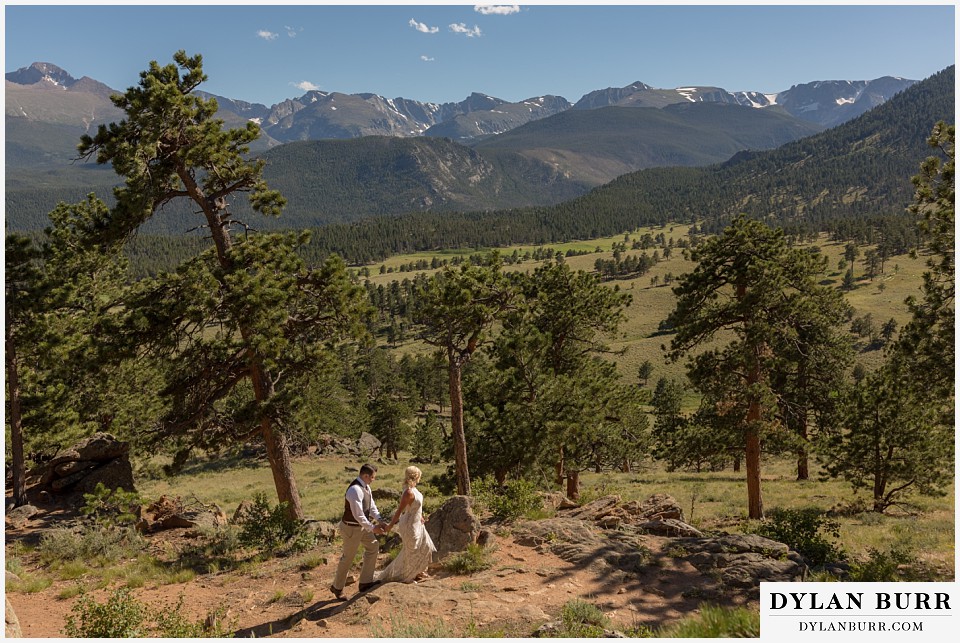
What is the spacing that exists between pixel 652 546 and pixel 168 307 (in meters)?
13.0

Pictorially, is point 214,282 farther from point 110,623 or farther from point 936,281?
point 936,281

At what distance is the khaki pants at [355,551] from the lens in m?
10.5

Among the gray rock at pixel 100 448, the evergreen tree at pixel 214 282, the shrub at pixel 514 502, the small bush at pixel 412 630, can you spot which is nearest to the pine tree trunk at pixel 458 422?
the shrub at pixel 514 502

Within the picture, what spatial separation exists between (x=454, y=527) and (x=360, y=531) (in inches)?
110

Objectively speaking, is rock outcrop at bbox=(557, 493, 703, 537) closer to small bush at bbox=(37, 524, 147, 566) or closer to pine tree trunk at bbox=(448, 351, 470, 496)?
pine tree trunk at bbox=(448, 351, 470, 496)

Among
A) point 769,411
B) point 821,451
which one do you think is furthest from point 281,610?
point 821,451

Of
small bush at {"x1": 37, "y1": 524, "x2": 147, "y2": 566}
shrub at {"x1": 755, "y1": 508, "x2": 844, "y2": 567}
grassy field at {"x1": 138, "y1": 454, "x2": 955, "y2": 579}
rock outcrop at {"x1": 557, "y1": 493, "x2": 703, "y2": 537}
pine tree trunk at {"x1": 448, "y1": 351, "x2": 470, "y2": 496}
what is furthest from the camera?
pine tree trunk at {"x1": 448, "y1": 351, "x2": 470, "y2": 496}

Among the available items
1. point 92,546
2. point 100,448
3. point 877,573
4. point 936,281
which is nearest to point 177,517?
point 92,546

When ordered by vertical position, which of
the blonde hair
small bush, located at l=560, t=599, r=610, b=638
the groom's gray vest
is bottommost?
small bush, located at l=560, t=599, r=610, b=638

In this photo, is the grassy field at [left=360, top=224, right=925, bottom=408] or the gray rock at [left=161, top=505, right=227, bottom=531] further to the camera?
the grassy field at [left=360, top=224, right=925, bottom=408]

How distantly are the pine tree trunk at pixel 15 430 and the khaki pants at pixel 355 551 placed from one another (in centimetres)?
1730

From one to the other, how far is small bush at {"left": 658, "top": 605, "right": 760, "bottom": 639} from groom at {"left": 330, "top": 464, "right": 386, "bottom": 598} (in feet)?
16.9

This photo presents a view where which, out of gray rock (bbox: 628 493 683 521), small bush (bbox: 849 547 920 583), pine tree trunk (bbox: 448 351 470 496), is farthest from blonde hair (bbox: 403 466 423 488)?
gray rock (bbox: 628 493 683 521)

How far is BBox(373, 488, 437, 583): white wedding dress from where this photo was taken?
10.5 metres
